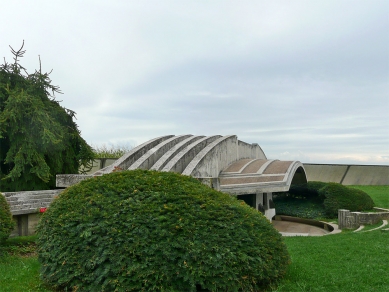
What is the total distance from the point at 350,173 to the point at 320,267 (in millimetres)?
21166

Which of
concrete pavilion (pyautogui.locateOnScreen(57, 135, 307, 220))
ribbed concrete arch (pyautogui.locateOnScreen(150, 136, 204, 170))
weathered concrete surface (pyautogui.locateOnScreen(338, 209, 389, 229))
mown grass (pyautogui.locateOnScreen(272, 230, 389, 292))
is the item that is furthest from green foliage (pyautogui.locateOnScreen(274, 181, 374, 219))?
mown grass (pyautogui.locateOnScreen(272, 230, 389, 292))

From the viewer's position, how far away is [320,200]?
1534 centimetres

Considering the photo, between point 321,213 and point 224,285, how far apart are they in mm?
11615

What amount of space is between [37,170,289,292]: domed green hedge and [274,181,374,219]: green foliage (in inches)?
408

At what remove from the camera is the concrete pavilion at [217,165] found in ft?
32.3

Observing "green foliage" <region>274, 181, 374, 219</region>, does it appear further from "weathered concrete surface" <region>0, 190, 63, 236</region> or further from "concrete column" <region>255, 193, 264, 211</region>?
"weathered concrete surface" <region>0, 190, 63, 236</region>

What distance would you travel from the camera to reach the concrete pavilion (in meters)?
9.86

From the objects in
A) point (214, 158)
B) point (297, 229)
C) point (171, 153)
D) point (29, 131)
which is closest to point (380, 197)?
point (297, 229)

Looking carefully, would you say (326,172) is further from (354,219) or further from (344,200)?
(354,219)

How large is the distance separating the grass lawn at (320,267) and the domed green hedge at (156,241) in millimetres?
424

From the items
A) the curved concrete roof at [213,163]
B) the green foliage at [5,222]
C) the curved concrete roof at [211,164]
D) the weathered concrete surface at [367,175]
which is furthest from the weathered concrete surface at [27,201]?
the weathered concrete surface at [367,175]

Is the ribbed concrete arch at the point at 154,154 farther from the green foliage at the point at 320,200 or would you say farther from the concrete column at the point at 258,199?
the green foliage at the point at 320,200

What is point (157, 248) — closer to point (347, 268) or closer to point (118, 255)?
point (118, 255)

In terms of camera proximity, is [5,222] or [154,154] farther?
[154,154]
